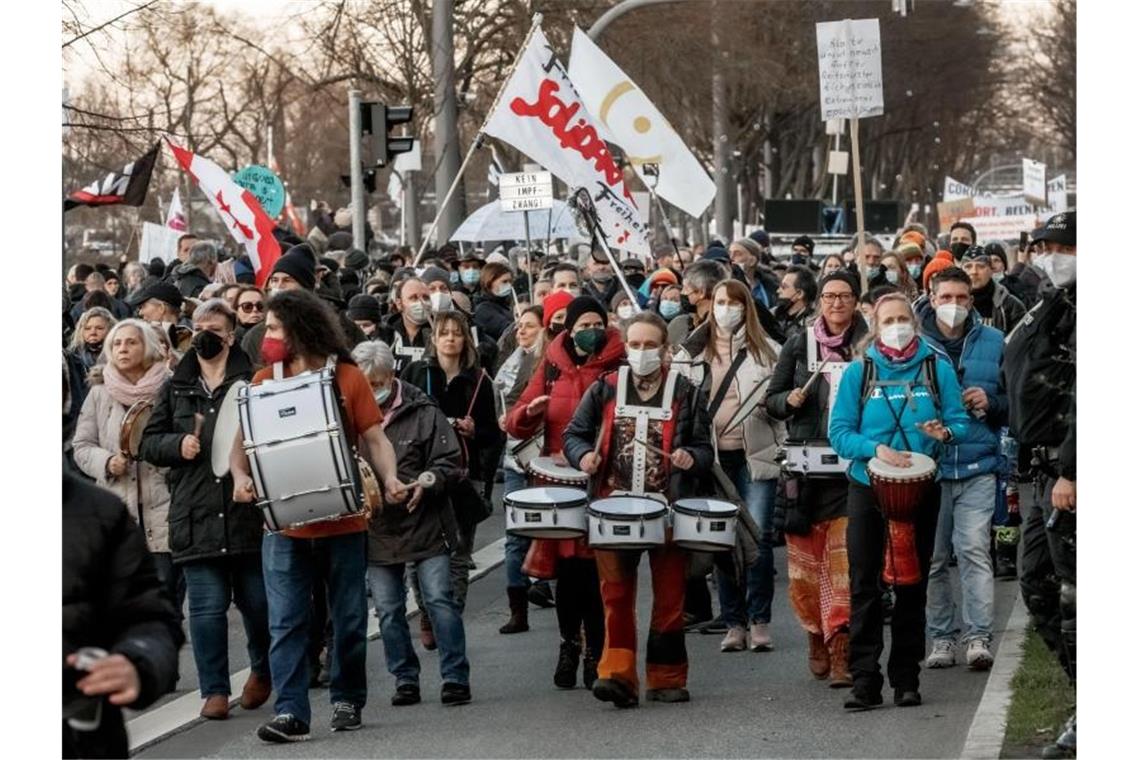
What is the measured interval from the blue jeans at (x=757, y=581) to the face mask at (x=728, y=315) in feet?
2.41

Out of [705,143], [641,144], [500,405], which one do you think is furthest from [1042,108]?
[500,405]

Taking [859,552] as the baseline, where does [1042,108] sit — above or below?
above

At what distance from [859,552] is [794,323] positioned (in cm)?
427

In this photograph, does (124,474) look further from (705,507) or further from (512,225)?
(512,225)

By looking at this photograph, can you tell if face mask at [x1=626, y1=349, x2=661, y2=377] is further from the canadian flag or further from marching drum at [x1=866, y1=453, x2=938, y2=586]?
the canadian flag

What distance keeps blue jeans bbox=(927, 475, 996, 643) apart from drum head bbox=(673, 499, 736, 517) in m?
1.24

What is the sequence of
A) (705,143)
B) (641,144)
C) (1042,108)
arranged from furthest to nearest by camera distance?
1. (1042,108)
2. (705,143)
3. (641,144)

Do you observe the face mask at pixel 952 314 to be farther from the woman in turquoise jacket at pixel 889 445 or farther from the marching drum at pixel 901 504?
the marching drum at pixel 901 504

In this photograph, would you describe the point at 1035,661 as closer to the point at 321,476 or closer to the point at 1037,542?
the point at 1037,542

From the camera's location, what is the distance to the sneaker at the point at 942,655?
1078 cm

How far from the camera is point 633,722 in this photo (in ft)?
31.7
